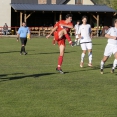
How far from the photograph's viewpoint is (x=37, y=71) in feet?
53.2

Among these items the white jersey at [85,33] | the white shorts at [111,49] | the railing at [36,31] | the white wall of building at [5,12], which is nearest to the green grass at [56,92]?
the white shorts at [111,49]

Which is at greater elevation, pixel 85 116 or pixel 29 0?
pixel 29 0

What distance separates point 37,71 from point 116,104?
21.4 ft

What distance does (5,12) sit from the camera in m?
60.7

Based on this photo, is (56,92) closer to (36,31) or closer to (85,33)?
(85,33)

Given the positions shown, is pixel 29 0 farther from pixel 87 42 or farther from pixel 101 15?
pixel 87 42

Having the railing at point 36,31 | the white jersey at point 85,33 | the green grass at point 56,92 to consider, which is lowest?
the green grass at point 56,92

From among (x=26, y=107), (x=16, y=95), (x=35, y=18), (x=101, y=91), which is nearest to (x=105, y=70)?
(x=101, y=91)

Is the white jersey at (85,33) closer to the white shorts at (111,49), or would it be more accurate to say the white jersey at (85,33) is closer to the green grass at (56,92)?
the green grass at (56,92)

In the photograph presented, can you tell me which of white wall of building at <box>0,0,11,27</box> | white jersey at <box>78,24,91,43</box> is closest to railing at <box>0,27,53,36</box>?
white wall of building at <box>0,0,11,27</box>

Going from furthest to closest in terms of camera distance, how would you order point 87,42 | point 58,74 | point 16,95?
1. point 87,42
2. point 58,74
3. point 16,95

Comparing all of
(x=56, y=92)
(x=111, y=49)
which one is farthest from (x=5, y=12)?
(x=56, y=92)

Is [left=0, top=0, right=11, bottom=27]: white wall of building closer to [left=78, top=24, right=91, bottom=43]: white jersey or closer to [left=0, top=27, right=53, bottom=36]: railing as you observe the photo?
[left=0, top=27, right=53, bottom=36]: railing

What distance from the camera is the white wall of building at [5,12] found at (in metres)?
60.6
